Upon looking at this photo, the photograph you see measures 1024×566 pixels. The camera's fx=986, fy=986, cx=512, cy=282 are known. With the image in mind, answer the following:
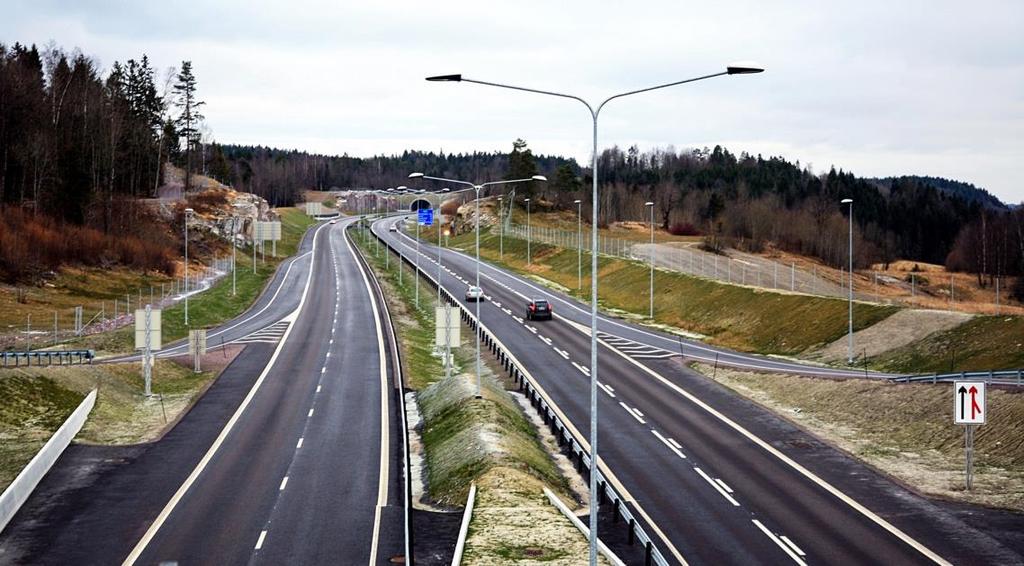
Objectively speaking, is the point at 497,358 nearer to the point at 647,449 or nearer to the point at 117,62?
the point at 647,449

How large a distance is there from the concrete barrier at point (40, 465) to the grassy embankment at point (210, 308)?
19.3 m

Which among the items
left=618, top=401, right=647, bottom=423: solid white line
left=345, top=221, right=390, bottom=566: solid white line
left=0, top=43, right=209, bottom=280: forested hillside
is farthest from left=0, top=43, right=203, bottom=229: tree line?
left=618, top=401, right=647, bottom=423: solid white line

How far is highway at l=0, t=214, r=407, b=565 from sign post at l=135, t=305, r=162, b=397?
10.1 ft

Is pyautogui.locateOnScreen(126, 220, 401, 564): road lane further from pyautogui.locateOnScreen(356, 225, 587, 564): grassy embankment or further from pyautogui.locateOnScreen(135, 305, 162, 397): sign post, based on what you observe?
pyautogui.locateOnScreen(135, 305, 162, 397): sign post

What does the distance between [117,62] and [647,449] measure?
5569 inches

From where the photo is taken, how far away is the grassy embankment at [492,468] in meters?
25.8

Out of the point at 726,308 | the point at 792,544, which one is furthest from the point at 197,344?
the point at 726,308

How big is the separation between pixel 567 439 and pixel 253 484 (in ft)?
41.1

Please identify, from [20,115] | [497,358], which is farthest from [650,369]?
[20,115]

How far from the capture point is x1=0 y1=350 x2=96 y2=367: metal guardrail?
5034 cm

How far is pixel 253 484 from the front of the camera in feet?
108

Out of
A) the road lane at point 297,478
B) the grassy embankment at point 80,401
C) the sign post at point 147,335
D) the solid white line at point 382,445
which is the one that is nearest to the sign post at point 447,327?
the solid white line at point 382,445

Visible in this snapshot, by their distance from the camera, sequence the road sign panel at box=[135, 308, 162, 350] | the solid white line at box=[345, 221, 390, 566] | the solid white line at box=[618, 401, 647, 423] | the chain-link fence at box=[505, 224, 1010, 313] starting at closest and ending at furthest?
the solid white line at box=[345, 221, 390, 566] < the solid white line at box=[618, 401, 647, 423] < the road sign panel at box=[135, 308, 162, 350] < the chain-link fence at box=[505, 224, 1010, 313]

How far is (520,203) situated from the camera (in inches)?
6969
